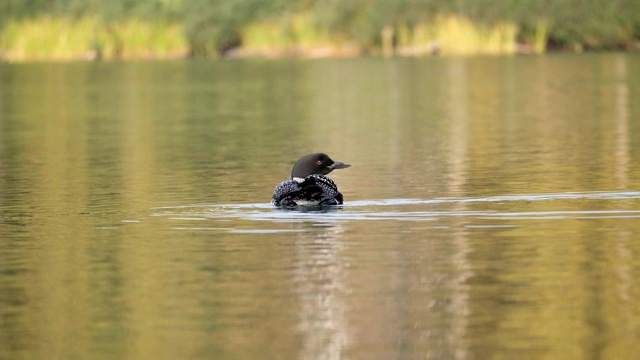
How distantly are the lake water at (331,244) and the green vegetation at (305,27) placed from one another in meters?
47.1

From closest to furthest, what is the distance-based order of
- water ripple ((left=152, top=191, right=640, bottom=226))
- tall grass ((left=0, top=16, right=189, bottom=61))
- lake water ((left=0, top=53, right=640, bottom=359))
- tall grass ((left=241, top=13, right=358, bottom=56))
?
lake water ((left=0, top=53, right=640, bottom=359)) < water ripple ((left=152, top=191, right=640, bottom=226)) < tall grass ((left=241, top=13, right=358, bottom=56)) < tall grass ((left=0, top=16, right=189, bottom=61))

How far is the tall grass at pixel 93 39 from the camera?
91.0m

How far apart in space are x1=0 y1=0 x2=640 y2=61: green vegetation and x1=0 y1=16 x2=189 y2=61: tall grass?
0.16ft

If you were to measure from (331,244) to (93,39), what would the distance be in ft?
258

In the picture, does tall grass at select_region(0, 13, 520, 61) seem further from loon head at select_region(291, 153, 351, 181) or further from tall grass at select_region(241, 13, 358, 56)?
loon head at select_region(291, 153, 351, 181)

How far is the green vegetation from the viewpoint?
7906cm

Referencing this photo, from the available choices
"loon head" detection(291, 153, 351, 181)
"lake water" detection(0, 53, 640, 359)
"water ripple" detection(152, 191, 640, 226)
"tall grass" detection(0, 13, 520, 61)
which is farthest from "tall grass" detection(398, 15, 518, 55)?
"loon head" detection(291, 153, 351, 181)

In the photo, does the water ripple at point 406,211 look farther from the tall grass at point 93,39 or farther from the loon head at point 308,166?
the tall grass at point 93,39

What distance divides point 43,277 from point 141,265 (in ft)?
2.52

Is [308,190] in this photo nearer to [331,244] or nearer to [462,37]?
[331,244]

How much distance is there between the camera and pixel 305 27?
3378 inches

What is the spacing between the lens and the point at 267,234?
14148 mm

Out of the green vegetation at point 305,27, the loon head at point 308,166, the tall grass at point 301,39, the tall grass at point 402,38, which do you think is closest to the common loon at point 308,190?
the loon head at point 308,166

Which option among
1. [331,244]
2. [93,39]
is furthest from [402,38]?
[331,244]
